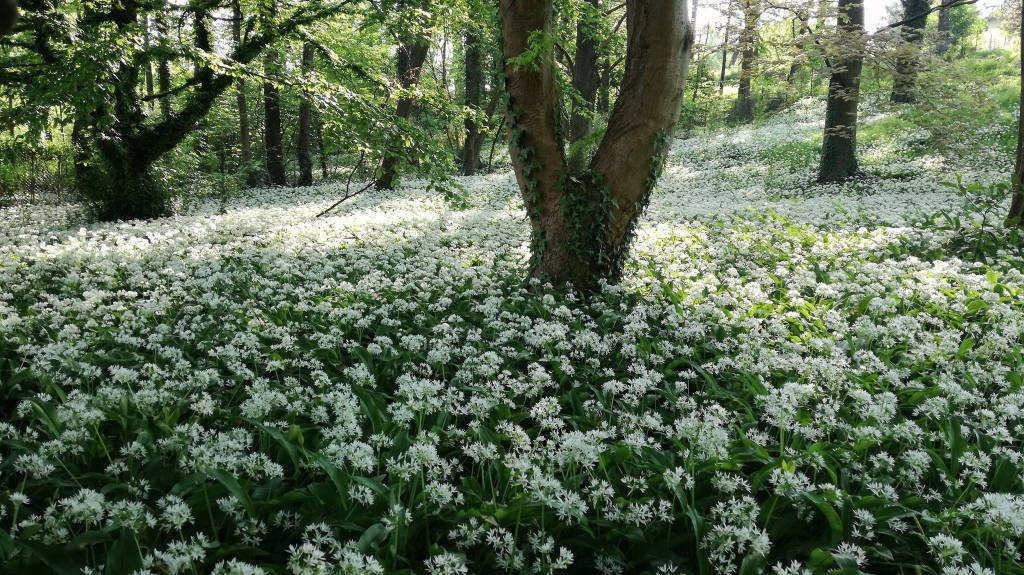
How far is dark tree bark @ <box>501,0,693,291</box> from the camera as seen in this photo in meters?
5.35

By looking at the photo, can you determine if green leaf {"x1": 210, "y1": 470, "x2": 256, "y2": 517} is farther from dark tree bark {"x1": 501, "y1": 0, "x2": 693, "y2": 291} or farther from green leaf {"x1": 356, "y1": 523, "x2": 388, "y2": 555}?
dark tree bark {"x1": 501, "y1": 0, "x2": 693, "y2": 291}

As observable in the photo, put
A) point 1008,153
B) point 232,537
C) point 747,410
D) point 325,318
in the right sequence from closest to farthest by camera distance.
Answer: point 232,537 < point 747,410 < point 325,318 < point 1008,153

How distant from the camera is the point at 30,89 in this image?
545cm

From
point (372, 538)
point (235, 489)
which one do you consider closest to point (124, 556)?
point (235, 489)

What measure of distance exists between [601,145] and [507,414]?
371 centimetres

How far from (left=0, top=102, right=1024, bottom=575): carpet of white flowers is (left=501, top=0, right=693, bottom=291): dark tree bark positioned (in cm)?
56

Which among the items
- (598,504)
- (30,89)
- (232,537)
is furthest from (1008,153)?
(30,89)

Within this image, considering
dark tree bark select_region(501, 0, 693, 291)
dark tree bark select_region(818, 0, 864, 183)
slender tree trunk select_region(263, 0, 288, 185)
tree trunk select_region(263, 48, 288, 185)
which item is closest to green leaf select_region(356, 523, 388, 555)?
dark tree bark select_region(501, 0, 693, 291)

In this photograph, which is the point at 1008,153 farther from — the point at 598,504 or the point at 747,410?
the point at 598,504

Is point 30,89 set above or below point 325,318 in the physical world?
above

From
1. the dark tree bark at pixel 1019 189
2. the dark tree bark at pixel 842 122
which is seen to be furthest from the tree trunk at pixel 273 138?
the dark tree bark at pixel 1019 189

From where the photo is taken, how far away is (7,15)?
33.5 inches

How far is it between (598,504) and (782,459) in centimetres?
105

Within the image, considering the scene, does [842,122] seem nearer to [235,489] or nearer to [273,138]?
[235,489]
